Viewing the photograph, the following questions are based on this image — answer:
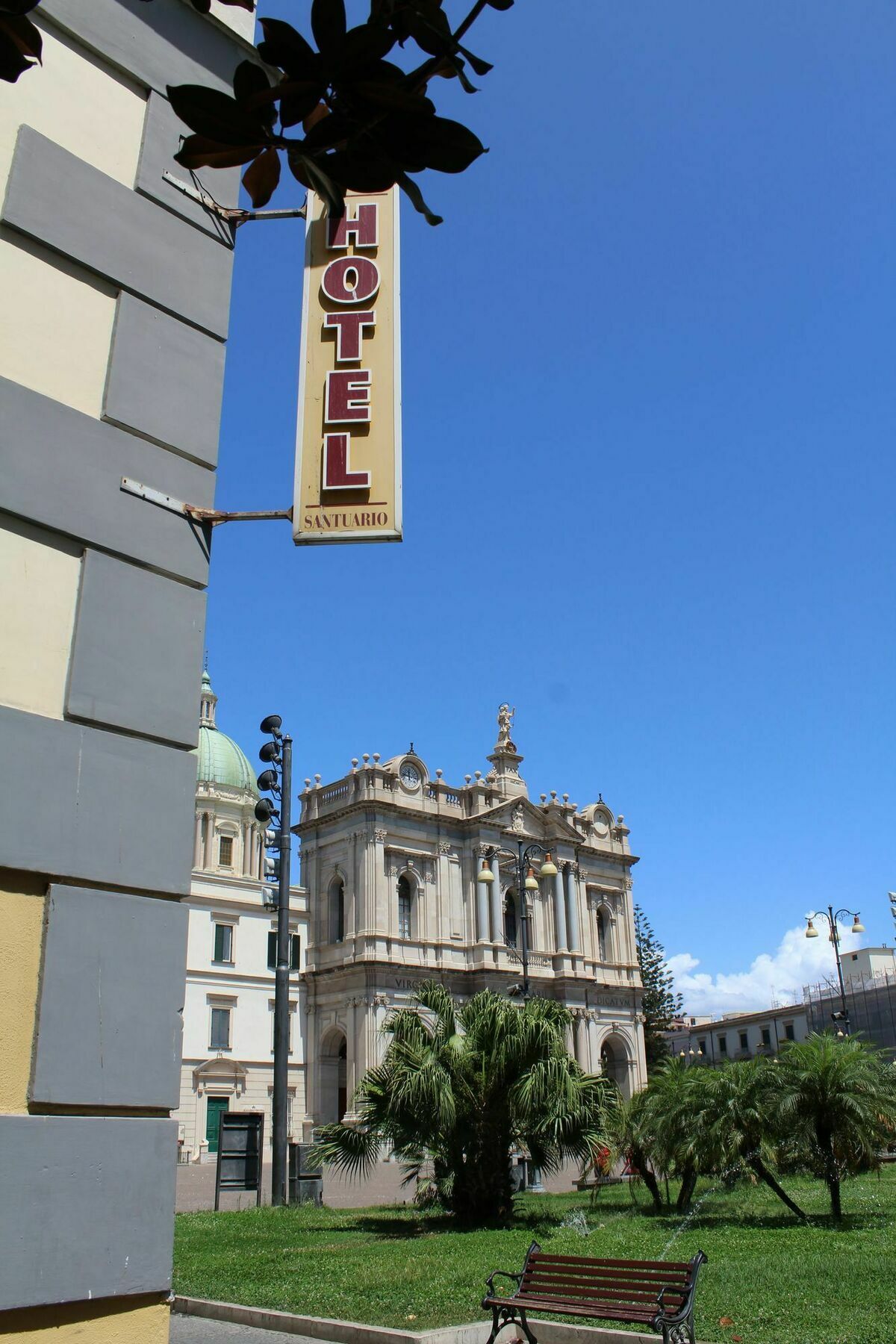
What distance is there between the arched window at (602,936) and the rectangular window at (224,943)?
16565 millimetres

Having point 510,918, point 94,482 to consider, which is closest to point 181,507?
point 94,482

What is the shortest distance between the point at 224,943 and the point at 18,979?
1529 inches

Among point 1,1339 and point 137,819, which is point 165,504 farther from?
point 1,1339

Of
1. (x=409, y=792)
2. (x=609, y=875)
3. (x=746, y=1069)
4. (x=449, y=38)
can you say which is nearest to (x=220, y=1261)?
(x=746, y=1069)

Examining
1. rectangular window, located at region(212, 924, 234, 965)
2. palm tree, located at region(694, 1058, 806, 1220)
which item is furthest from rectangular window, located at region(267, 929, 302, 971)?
palm tree, located at region(694, 1058, 806, 1220)

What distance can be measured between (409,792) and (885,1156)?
21389mm

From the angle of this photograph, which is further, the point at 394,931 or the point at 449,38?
the point at 394,931

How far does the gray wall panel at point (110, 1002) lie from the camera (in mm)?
4176

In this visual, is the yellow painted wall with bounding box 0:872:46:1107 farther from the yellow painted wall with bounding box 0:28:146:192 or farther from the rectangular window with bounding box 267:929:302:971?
the rectangular window with bounding box 267:929:302:971

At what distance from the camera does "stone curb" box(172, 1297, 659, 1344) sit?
7438 millimetres

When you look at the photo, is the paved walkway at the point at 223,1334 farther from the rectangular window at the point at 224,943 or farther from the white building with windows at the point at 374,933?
the rectangular window at the point at 224,943

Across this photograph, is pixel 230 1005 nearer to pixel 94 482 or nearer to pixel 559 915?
pixel 559 915

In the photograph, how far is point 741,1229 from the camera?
12875mm

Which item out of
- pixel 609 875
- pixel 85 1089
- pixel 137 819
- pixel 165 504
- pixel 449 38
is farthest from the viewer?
pixel 609 875
